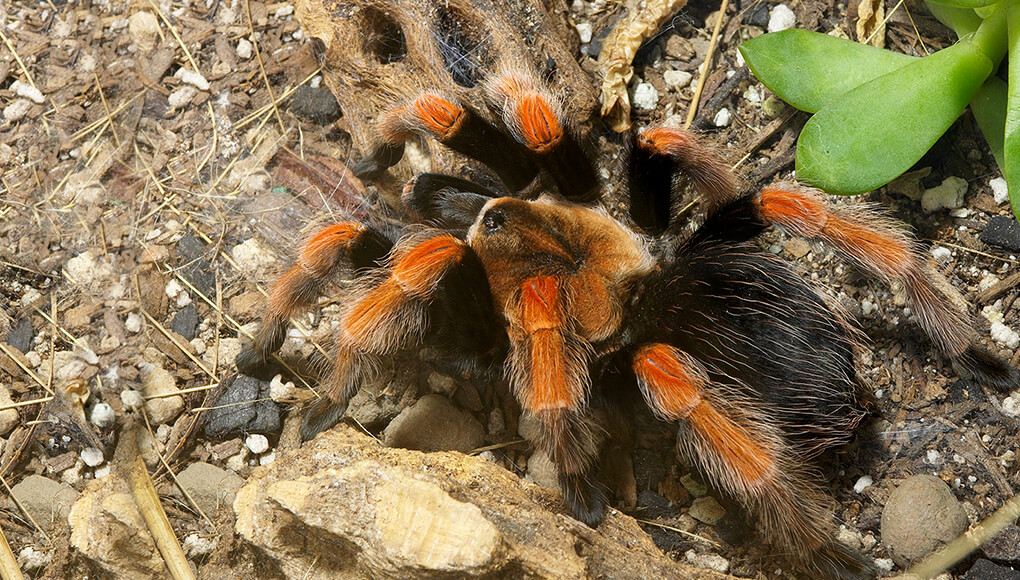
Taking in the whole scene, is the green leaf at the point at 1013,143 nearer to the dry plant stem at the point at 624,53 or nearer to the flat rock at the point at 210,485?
the dry plant stem at the point at 624,53

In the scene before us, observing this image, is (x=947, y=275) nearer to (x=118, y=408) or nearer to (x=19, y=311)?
(x=118, y=408)

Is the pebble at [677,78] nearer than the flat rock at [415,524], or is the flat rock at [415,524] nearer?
the flat rock at [415,524]

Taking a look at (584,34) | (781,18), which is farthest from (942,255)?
(584,34)

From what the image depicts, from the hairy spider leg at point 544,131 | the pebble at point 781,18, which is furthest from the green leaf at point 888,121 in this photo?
the hairy spider leg at point 544,131

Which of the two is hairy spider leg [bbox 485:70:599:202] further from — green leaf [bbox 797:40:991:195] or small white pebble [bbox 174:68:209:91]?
small white pebble [bbox 174:68:209:91]

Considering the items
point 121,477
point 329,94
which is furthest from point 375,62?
point 121,477

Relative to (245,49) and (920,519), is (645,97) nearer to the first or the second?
(245,49)
